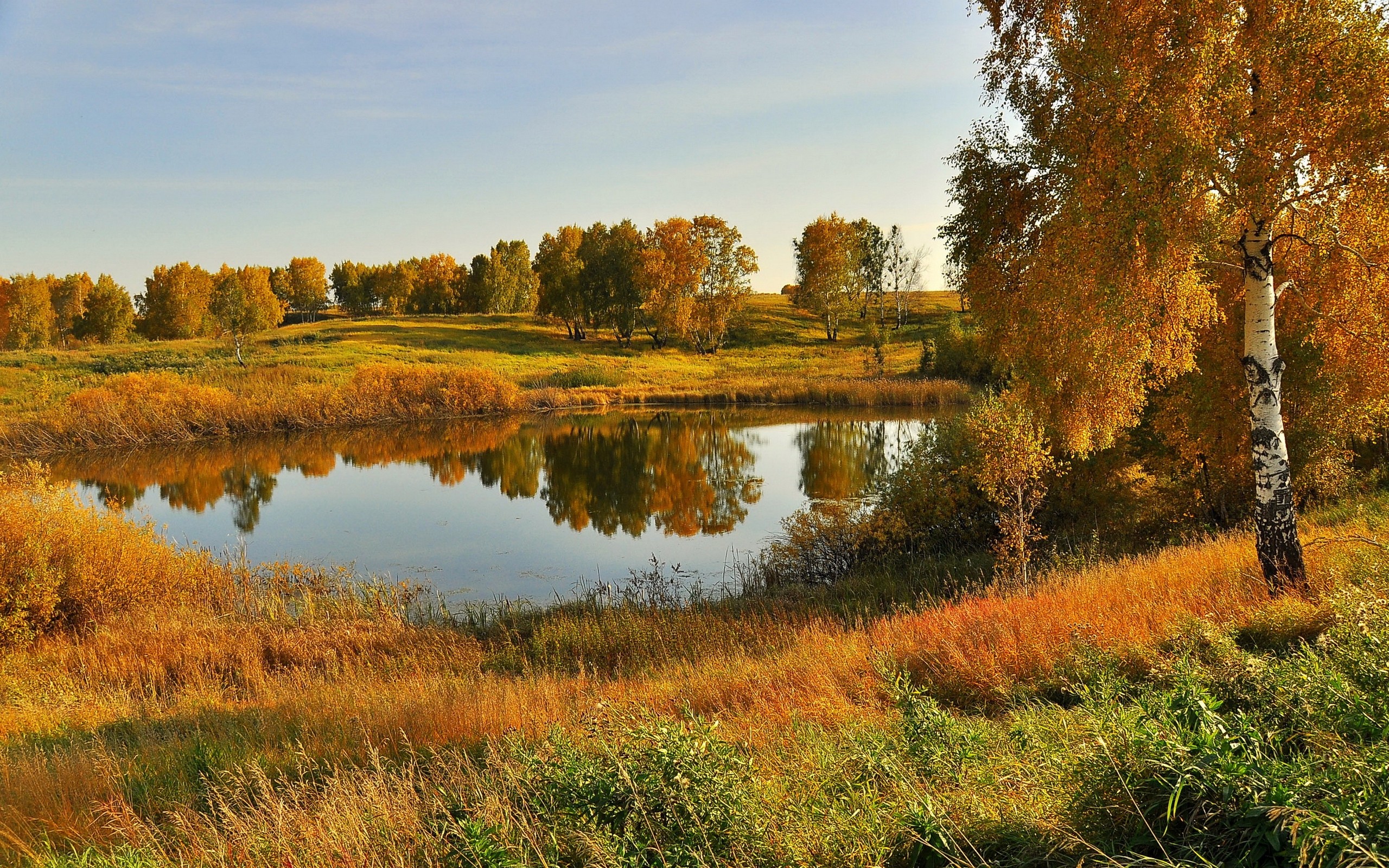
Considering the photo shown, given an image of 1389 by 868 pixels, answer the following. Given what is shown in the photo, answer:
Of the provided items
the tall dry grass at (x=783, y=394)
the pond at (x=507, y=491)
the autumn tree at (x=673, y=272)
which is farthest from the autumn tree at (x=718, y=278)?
the pond at (x=507, y=491)

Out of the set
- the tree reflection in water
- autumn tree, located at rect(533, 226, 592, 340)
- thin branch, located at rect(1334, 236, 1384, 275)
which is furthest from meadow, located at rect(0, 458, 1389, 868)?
autumn tree, located at rect(533, 226, 592, 340)

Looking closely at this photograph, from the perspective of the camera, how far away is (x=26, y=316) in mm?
83438

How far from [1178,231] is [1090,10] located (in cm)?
269

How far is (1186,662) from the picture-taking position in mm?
4746

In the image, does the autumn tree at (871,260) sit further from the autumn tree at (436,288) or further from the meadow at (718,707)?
the meadow at (718,707)

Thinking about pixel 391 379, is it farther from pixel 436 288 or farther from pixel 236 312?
pixel 436 288

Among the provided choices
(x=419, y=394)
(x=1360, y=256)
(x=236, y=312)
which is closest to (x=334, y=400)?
Result: (x=419, y=394)

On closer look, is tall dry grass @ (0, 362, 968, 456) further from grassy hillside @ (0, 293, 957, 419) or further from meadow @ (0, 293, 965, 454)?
grassy hillside @ (0, 293, 957, 419)

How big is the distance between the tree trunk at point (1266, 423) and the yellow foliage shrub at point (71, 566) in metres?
16.3

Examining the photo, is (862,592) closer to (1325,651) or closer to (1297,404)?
(1297,404)

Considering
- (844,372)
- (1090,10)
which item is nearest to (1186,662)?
(1090,10)

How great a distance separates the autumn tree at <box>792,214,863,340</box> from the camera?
76938 millimetres

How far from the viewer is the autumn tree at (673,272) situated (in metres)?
72.2

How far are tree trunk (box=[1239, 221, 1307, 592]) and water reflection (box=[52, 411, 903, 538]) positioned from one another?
14306 millimetres
